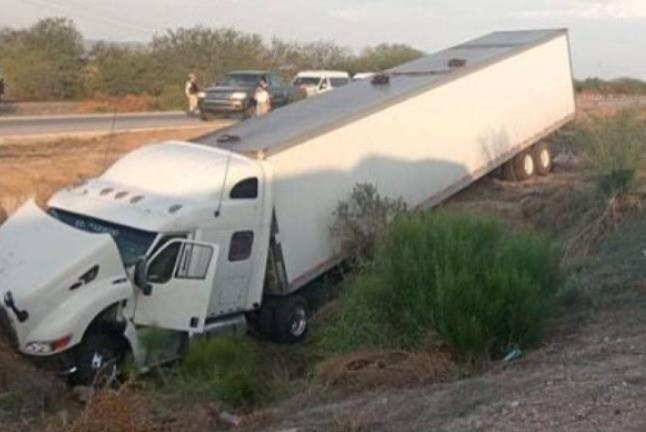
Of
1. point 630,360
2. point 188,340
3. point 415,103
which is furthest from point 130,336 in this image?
point 415,103

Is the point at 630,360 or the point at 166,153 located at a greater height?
the point at 166,153

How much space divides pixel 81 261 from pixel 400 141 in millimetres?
8048

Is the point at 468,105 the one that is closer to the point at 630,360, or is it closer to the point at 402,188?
the point at 402,188

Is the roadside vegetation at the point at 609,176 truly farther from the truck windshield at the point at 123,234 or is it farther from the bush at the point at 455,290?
the truck windshield at the point at 123,234

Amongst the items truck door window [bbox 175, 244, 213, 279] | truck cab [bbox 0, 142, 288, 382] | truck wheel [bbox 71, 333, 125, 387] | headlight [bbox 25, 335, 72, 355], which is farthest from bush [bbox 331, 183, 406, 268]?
headlight [bbox 25, 335, 72, 355]

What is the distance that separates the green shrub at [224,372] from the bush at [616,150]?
7.41m

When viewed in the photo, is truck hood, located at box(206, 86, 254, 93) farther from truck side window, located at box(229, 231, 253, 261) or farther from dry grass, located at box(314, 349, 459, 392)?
dry grass, located at box(314, 349, 459, 392)

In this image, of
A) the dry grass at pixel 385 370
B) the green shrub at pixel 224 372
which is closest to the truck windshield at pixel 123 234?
the green shrub at pixel 224 372

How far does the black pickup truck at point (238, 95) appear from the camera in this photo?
40.2 m

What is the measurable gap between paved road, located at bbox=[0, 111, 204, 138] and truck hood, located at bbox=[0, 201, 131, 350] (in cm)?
1862

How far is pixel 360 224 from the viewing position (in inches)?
704

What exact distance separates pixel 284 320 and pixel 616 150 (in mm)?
7914

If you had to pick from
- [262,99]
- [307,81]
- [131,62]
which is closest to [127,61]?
[131,62]

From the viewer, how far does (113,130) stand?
33812 mm
